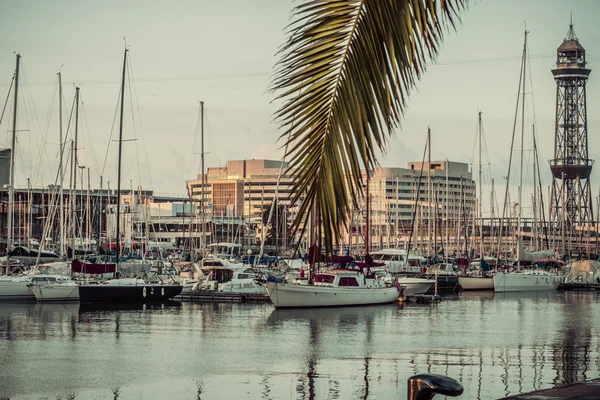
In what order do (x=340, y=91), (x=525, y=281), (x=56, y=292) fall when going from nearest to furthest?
(x=340, y=91), (x=56, y=292), (x=525, y=281)

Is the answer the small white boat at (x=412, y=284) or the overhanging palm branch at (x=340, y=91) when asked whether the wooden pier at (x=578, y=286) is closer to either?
the small white boat at (x=412, y=284)

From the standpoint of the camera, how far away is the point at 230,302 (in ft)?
251

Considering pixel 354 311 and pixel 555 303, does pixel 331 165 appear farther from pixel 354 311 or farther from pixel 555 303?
pixel 555 303

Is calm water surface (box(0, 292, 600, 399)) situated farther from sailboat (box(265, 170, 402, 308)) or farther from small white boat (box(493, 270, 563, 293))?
small white boat (box(493, 270, 563, 293))

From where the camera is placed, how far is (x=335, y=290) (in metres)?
68.4

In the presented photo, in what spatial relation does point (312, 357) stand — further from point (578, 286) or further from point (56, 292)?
point (578, 286)

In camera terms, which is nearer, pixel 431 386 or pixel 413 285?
pixel 431 386

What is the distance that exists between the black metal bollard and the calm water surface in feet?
73.5

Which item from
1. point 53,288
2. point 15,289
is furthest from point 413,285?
point 15,289

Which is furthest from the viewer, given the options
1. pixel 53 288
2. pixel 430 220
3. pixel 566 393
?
pixel 430 220

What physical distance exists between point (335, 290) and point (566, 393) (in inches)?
2178

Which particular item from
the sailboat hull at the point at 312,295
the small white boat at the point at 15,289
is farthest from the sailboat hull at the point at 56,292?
the sailboat hull at the point at 312,295

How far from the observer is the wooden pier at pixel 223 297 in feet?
252

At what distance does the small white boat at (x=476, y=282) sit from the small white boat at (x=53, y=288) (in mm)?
41048
